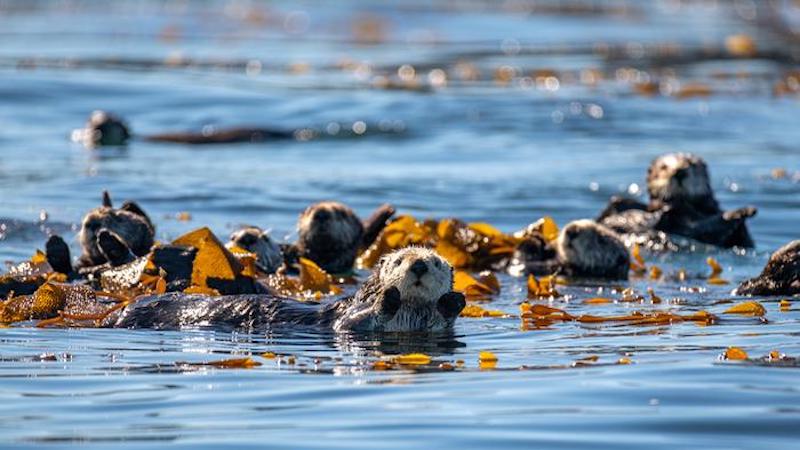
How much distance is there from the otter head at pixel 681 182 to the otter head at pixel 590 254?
4.09 feet

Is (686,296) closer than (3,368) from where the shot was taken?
No

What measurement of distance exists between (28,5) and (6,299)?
31.6m

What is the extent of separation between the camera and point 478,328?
23.9 ft

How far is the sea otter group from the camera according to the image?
267 inches

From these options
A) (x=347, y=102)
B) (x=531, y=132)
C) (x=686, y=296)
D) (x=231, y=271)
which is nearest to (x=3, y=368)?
(x=231, y=271)

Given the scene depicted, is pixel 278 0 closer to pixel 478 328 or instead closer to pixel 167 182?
pixel 167 182

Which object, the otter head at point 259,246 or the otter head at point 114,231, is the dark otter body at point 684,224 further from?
the otter head at point 114,231

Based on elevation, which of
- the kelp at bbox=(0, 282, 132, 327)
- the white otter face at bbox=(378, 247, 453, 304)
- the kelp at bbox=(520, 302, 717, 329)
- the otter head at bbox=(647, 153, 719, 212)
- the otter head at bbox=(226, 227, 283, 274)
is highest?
the otter head at bbox=(647, 153, 719, 212)

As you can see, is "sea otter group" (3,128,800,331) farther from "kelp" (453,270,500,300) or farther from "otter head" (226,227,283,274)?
"kelp" (453,270,500,300)

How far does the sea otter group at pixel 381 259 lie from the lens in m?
6.79

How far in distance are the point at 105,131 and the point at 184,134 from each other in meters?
0.87

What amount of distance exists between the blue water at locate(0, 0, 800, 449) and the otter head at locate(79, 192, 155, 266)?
1372 mm

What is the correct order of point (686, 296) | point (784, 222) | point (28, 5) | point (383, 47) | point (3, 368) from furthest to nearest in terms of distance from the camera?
point (28, 5) → point (383, 47) → point (784, 222) → point (686, 296) → point (3, 368)

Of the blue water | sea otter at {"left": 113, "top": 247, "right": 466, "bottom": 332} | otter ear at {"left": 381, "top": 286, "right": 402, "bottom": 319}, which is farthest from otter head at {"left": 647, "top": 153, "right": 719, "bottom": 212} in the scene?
otter ear at {"left": 381, "top": 286, "right": 402, "bottom": 319}
